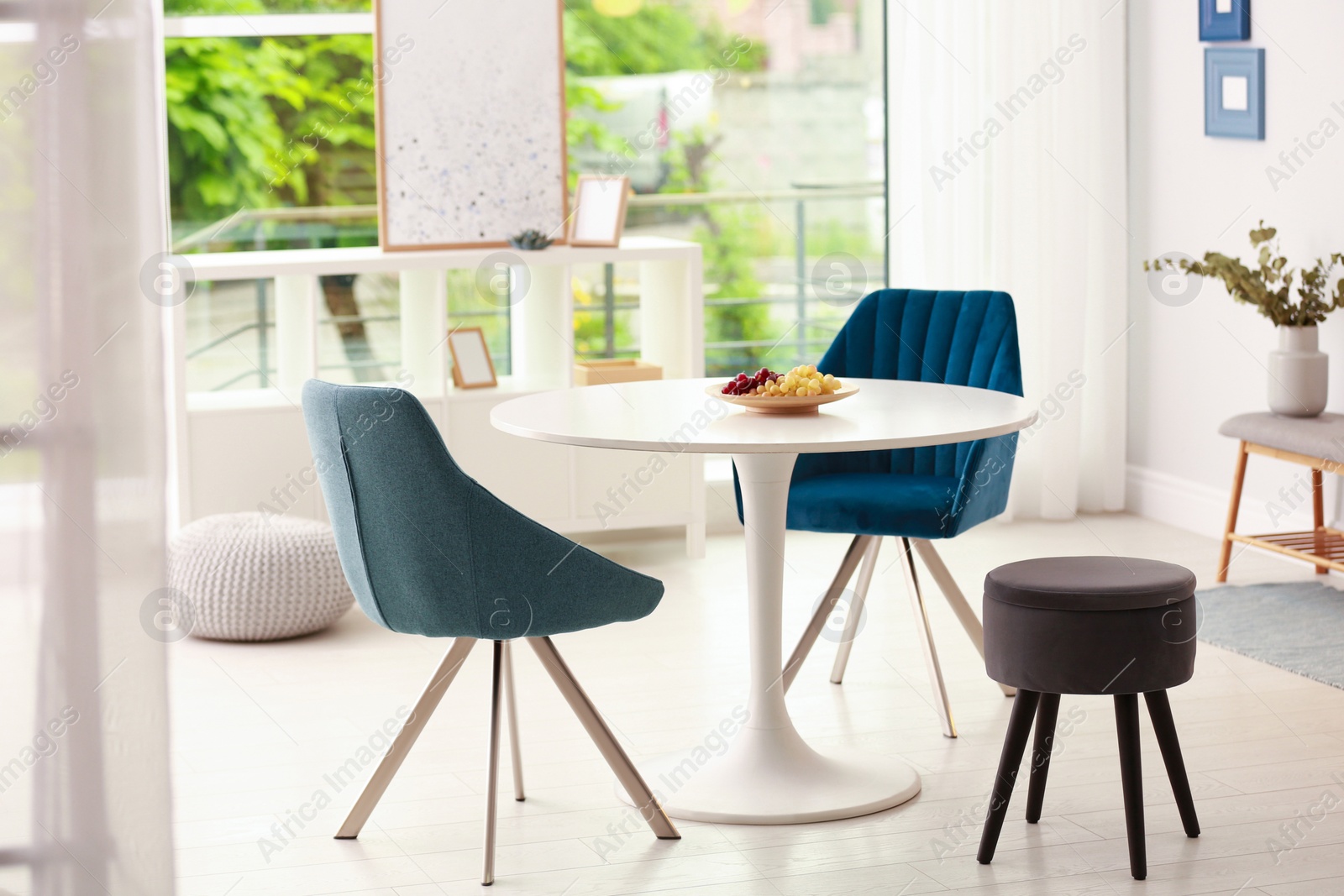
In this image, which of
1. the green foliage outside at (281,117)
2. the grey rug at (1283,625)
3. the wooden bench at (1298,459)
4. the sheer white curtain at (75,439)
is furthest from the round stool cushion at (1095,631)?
the green foliage outside at (281,117)

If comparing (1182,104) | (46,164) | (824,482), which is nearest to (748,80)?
(1182,104)

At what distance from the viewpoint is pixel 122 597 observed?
150cm

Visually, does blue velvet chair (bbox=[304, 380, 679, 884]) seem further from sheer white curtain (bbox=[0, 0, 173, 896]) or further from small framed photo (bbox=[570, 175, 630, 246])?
small framed photo (bbox=[570, 175, 630, 246])

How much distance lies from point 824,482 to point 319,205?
2434 mm

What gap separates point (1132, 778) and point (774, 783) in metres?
0.67

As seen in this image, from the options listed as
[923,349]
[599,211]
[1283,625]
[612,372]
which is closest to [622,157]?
[599,211]

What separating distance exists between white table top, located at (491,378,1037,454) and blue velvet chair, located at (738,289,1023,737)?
0.72ft

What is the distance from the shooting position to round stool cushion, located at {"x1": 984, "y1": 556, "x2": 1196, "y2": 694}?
2.46 meters

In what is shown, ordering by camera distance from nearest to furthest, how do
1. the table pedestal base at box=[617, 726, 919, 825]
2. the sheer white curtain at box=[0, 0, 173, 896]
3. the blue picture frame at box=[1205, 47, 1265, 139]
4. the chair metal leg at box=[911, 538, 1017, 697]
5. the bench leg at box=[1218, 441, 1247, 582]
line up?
the sheer white curtain at box=[0, 0, 173, 896], the table pedestal base at box=[617, 726, 919, 825], the chair metal leg at box=[911, 538, 1017, 697], the bench leg at box=[1218, 441, 1247, 582], the blue picture frame at box=[1205, 47, 1265, 139]

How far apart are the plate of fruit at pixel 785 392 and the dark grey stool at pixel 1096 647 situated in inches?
18.6

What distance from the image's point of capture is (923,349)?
3670 mm

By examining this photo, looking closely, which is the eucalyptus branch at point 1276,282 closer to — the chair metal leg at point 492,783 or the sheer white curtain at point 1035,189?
the sheer white curtain at point 1035,189

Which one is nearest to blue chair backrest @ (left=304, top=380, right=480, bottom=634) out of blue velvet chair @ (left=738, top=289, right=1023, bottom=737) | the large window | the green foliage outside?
blue velvet chair @ (left=738, top=289, right=1023, bottom=737)

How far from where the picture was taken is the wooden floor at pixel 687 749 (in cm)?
256
